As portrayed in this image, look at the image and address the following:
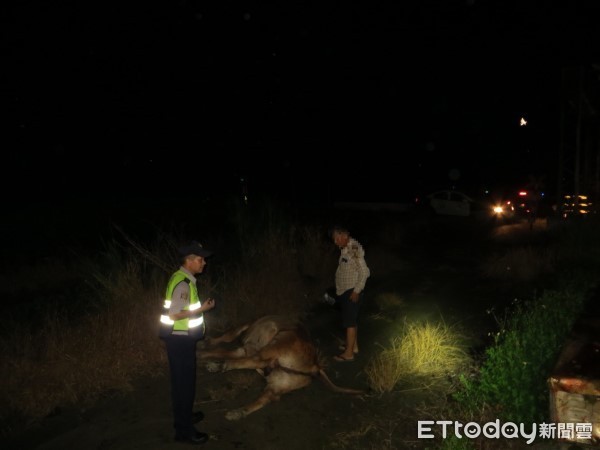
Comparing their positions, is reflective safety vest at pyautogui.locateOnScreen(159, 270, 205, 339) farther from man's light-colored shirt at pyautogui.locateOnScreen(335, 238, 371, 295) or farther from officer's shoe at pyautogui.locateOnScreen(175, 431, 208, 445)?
man's light-colored shirt at pyautogui.locateOnScreen(335, 238, 371, 295)

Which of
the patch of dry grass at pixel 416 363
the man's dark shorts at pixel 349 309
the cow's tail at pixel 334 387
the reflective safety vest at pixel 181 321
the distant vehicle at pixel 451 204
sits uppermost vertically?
the distant vehicle at pixel 451 204

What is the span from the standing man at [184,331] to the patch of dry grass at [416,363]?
82.2 inches

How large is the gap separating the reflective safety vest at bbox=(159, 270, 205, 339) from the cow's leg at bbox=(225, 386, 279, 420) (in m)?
1.06

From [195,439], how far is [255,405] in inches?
30.8

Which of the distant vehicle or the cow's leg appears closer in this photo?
the cow's leg

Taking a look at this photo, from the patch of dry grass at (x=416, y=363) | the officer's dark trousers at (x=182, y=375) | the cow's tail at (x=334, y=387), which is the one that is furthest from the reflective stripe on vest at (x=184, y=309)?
the patch of dry grass at (x=416, y=363)

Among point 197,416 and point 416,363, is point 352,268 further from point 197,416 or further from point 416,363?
point 197,416

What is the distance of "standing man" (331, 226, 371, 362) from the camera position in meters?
6.10

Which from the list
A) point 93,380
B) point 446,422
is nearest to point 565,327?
point 446,422

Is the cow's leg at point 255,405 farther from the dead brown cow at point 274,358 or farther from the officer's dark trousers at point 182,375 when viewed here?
the officer's dark trousers at point 182,375

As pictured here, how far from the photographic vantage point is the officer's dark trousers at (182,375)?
4301 millimetres

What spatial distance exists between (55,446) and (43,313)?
13.9ft

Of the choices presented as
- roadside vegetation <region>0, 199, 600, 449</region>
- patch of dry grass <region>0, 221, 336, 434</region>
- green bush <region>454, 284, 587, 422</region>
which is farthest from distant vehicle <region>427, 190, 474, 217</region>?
green bush <region>454, 284, 587, 422</region>

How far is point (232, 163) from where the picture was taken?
28953 mm
